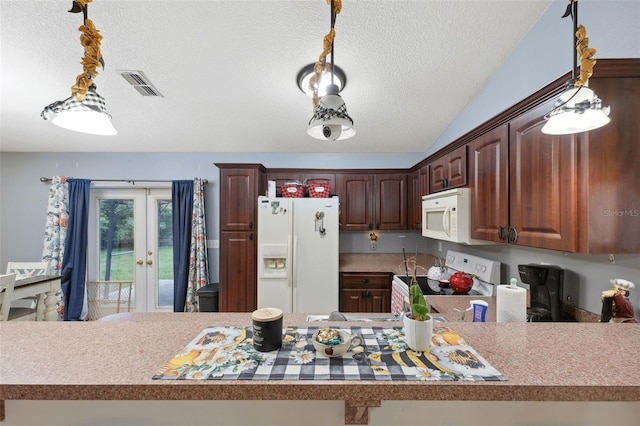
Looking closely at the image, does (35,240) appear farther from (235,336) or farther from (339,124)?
(339,124)

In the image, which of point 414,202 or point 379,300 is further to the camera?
point 414,202

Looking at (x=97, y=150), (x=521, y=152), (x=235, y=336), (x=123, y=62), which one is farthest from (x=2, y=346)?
(x=97, y=150)

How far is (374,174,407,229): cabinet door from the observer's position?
11.1 ft

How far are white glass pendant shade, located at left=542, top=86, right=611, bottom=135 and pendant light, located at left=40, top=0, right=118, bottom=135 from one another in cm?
174

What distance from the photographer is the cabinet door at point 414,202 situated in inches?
122

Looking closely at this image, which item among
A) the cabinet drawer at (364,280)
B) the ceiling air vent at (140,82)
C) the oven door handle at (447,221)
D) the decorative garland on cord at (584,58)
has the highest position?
the ceiling air vent at (140,82)

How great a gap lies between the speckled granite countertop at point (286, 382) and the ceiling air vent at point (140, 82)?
2.07 meters

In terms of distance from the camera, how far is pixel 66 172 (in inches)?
141

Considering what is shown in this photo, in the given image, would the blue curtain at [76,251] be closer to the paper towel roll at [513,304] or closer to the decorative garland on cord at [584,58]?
the paper towel roll at [513,304]

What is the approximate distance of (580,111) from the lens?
86cm

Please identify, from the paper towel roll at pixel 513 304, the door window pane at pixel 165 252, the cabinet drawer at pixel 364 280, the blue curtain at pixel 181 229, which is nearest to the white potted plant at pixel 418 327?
the paper towel roll at pixel 513 304

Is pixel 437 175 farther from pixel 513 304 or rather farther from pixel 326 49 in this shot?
pixel 326 49

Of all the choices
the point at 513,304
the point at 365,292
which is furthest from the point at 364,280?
the point at 513,304

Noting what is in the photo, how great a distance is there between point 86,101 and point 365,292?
113 inches
